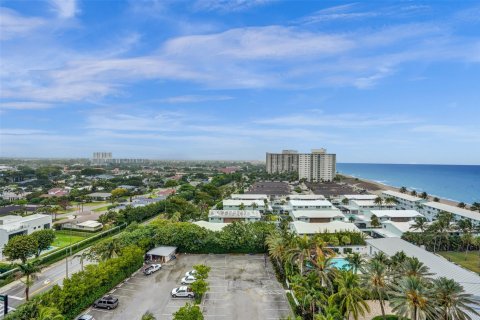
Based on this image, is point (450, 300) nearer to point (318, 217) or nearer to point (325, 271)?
point (325, 271)

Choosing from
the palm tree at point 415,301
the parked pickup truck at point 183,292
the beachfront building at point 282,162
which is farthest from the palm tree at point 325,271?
the beachfront building at point 282,162

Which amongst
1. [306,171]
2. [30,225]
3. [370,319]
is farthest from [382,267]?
[306,171]

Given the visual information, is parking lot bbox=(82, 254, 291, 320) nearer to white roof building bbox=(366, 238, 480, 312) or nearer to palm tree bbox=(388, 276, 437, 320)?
palm tree bbox=(388, 276, 437, 320)

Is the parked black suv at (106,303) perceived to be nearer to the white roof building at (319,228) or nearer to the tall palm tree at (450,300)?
the tall palm tree at (450,300)

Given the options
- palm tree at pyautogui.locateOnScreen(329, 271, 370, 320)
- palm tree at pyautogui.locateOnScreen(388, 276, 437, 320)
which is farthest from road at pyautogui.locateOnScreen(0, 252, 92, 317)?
palm tree at pyautogui.locateOnScreen(388, 276, 437, 320)

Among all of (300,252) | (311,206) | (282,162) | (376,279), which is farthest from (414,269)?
(282,162)
